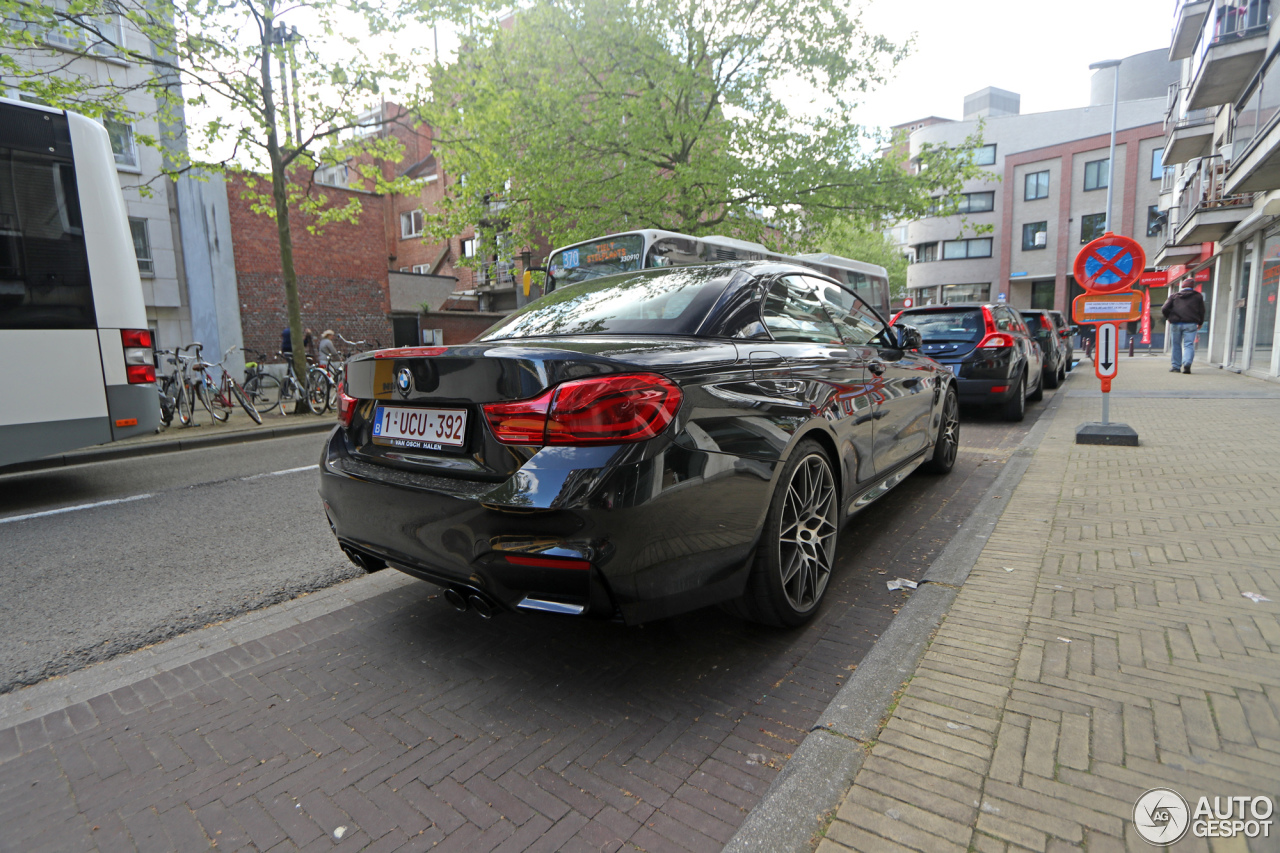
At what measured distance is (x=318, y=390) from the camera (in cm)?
1301

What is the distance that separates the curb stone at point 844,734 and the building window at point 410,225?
129 ft

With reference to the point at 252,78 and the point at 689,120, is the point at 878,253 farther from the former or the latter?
the point at 252,78

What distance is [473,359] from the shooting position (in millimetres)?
2438

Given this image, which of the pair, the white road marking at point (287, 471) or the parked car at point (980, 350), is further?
the parked car at point (980, 350)

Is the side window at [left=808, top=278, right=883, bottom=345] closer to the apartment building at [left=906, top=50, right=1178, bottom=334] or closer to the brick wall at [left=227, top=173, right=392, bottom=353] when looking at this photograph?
the brick wall at [left=227, top=173, right=392, bottom=353]

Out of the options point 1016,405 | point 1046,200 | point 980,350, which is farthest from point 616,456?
point 1046,200

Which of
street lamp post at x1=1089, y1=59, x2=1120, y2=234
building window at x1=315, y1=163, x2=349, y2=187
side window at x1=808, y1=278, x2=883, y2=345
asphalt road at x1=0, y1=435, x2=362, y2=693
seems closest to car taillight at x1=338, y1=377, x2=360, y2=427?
asphalt road at x1=0, y1=435, x2=362, y2=693

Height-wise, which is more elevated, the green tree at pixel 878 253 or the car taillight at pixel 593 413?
the green tree at pixel 878 253

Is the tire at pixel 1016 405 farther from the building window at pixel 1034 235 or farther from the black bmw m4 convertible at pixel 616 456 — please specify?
the building window at pixel 1034 235

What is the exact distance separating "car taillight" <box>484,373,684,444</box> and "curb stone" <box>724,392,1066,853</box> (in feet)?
3.50

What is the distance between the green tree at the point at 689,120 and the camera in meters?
16.2

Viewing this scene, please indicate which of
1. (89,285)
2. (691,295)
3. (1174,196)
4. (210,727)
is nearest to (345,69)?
(89,285)

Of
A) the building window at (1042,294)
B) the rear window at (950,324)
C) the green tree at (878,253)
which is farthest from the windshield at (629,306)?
the building window at (1042,294)

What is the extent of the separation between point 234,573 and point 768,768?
3292mm
